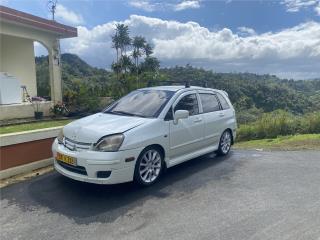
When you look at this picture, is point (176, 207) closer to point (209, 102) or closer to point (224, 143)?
point (209, 102)

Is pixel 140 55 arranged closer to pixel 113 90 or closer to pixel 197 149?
pixel 113 90

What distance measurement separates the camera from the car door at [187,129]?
18.7ft

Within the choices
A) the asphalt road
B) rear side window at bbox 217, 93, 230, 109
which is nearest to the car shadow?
the asphalt road

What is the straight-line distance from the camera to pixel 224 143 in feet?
24.4

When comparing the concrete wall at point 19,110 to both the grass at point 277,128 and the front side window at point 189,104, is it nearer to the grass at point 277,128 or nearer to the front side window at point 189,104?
the grass at point 277,128

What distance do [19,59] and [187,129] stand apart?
42.3 ft

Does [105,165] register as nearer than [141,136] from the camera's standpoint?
Yes

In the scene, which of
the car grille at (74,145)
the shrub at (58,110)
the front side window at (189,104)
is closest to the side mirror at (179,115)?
the front side window at (189,104)

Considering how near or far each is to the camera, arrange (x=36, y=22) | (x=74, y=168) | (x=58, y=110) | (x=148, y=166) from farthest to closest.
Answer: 1. (x=58, y=110)
2. (x=36, y=22)
3. (x=148, y=166)
4. (x=74, y=168)

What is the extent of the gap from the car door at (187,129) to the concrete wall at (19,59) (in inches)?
469

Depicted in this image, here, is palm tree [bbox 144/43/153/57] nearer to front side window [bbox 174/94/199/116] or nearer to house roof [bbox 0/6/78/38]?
house roof [bbox 0/6/78/38]

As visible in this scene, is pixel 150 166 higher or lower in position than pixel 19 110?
lower

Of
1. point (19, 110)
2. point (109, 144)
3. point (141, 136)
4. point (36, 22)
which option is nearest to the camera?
point (109, 144)

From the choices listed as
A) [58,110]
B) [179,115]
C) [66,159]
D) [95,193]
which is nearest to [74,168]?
[66,159]
